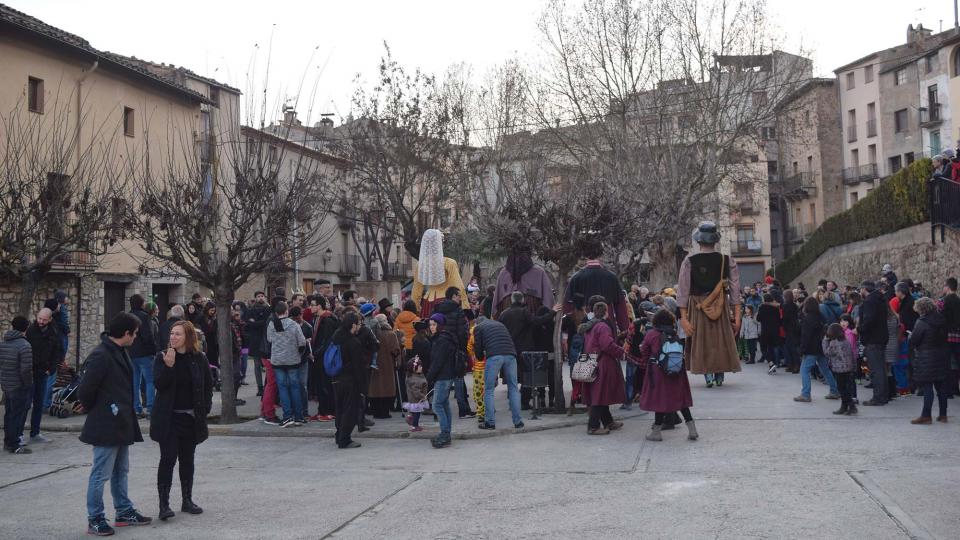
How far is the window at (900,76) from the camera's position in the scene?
58.7m

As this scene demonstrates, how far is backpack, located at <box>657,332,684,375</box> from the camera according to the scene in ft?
37.6

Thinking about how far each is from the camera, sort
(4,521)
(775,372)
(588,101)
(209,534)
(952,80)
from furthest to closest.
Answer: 1. (952,80)
2. (588,101)
3. (775,372)
4. (4,521)
5. (209,534)

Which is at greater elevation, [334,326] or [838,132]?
[838,132]

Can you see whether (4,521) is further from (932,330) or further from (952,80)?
(952,80)

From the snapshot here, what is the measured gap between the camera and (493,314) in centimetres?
1547

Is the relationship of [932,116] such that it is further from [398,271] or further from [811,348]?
[811,348]

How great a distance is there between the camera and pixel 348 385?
12055 millimetres

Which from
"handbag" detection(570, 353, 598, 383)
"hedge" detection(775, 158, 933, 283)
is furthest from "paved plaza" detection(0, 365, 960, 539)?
"hedge" detection(775, 158, 933, 283)

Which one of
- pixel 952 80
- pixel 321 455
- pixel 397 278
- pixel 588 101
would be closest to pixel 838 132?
pixel 952 80

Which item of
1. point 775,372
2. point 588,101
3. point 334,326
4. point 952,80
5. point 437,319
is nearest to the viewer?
point 437,319

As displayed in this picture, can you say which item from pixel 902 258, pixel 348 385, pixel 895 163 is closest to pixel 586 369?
pixel 348 385

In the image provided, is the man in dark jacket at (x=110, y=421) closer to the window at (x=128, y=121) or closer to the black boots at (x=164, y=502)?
the black boots at (x=164, y=502)

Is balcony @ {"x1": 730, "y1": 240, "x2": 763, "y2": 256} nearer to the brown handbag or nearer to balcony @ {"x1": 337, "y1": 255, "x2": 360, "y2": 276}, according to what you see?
balcony @ {"x1": 337, "y1": 255, "x2": 360, "y2": 276}

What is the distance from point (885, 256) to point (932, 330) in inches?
794
